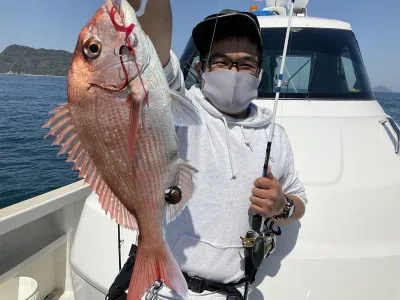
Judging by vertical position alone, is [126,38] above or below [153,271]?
above

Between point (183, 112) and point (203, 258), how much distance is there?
2.62 ft

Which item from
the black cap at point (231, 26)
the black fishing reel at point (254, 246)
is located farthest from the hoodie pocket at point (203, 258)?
the black cap at point (231, 26)

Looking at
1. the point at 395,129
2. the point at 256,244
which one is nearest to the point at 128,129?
the point at 256,244

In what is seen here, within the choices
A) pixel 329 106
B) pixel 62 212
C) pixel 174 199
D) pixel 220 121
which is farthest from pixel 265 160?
pixel 62 212

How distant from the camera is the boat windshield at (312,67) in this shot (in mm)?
3637

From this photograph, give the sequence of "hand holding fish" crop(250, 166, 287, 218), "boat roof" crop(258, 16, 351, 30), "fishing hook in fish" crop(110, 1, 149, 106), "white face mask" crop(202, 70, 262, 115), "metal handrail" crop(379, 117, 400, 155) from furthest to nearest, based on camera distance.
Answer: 1. "boat roof" crop(258, 16, 351, 30)
2. "metal handrail" crop(379, 117, 400, 155)
3. "white face mask" crop(202, 70, 262, 115)
4. "hand holding fish" crop(250, 166, 287, 218)
5. "fishing hook in fish" crop(110, 1, 149, 106)

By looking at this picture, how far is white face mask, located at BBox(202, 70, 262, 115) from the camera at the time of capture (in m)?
1.88

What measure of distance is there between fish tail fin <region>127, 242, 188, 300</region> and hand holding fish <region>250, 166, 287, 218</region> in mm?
558

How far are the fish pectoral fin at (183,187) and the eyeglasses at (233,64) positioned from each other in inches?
27.5

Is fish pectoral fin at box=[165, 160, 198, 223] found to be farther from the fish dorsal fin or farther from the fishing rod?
the fishing rod

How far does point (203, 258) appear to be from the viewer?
1.79m

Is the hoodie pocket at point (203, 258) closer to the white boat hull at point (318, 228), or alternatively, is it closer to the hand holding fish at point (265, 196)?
the hand holding fish at point (265, 196)

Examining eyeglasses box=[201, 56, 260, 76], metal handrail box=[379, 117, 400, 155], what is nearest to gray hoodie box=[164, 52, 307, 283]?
eyeglasses box=[201, 56, 260, 76]

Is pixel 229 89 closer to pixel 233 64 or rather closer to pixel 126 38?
pixel 233 64
